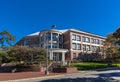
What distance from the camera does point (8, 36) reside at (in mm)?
65938

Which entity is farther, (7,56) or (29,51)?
(7,56)

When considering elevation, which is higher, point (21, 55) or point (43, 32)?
point (43, 32)

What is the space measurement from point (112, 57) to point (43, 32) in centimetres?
2518

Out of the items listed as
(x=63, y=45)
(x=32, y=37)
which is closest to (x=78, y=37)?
(x=63, y=45)

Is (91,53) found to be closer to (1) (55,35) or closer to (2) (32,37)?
(1) (55,35)

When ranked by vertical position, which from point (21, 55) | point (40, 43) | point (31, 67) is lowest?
point (31, 67)

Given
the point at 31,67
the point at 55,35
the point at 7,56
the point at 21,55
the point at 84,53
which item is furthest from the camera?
the point at 84,53

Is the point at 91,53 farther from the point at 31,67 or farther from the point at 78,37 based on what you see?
the point at 31,67

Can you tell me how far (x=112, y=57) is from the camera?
206 ft

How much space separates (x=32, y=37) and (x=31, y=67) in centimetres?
2942

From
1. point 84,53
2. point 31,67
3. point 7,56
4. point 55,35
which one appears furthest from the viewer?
point 84,53

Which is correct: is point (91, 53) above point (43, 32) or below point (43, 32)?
below

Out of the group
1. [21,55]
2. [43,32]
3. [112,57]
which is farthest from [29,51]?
[112,57]

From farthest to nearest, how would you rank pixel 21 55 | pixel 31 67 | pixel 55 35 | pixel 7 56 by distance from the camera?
pixel 55 35 < pixel 7 56 < pixel 21 55 < pixel 31 67
